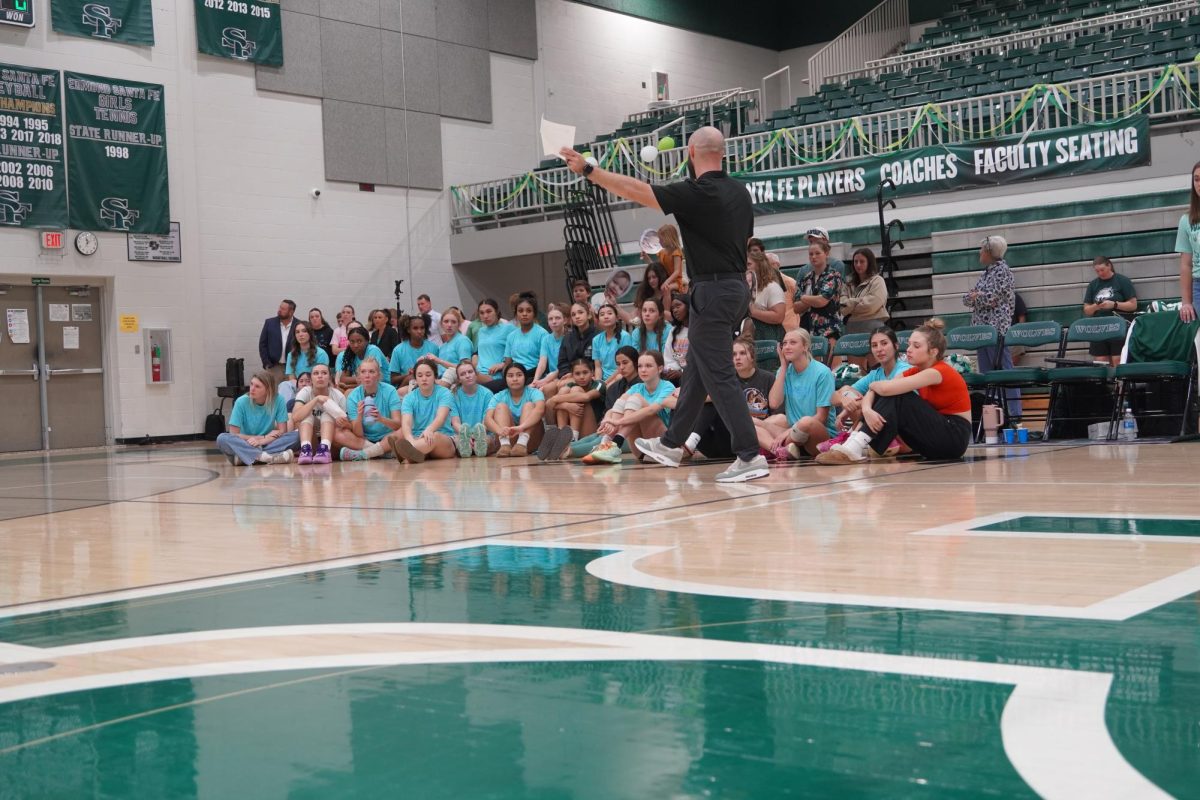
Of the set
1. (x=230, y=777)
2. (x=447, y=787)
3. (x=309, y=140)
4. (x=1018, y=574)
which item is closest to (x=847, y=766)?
(x=447, y=787)

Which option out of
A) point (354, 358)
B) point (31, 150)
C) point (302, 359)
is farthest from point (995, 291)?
point (31, 150)

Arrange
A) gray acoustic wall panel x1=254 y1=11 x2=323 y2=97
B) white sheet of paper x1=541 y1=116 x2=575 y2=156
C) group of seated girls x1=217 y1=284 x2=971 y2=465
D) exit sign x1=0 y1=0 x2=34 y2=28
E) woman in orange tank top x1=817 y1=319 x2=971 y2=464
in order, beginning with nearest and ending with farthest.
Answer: white sheet of paper x1=541 y1=116 x2=575 y2=156, woman in orange tank top x1=817 y1=319 x2=971 y2=464, group of seated girls x1=217 y1=284 x2=971 y2=465, exit sign x1=0 y1=0 x2=34 y2=28, gray acoustic wall panel x1=254 y1=11 x2=323 y2=97

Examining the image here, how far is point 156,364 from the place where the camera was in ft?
50.6

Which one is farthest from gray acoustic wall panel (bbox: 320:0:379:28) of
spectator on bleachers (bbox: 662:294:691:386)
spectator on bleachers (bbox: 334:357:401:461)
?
spectator on bleachers (bbox: 662:294:691:386)

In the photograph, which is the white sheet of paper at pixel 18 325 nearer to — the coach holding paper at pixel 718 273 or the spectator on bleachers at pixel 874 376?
the spectator on bleachers at pixel 874 376

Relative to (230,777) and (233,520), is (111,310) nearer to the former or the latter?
(233,520)

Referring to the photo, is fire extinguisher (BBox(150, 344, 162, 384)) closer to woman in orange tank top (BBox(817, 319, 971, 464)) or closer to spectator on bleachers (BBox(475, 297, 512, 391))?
spectator on bleachers (BBox(475, 297, 512, 391))

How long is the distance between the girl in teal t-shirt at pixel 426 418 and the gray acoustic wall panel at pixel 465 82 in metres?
9.95

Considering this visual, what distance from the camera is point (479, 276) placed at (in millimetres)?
19344

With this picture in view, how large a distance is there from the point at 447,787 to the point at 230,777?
0.30 meters

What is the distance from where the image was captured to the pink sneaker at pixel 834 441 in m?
6.88

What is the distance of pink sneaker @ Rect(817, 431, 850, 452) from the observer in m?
6.88

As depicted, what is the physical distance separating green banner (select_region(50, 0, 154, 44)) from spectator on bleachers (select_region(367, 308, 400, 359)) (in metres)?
4.91

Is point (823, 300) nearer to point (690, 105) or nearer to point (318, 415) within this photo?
point (318, 415)
